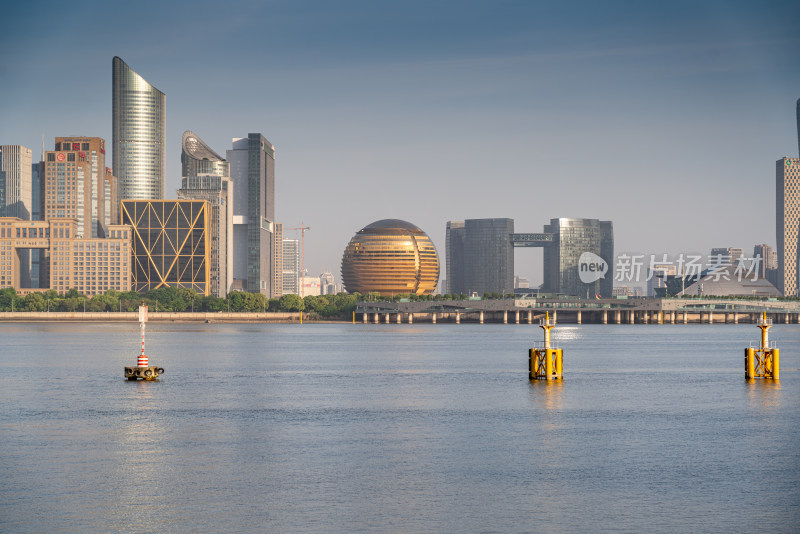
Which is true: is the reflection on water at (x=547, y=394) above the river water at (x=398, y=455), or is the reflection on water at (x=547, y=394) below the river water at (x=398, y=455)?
below

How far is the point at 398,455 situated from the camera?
164 ft

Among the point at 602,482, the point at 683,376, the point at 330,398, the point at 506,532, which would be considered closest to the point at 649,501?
the point at 602,482

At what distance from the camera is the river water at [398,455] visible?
36.7 metres

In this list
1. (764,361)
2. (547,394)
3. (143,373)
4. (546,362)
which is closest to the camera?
(547,394)

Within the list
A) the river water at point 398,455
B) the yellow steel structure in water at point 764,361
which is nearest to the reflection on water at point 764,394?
the river water at point 398,455

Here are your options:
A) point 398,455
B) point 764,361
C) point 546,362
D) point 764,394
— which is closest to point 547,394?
point 546,362

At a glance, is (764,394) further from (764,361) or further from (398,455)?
(398,455)

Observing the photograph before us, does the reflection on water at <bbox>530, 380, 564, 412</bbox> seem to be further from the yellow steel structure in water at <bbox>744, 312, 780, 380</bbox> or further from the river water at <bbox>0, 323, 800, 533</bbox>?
the yellow steel structure in water at <bbox>744, 312, 780, 380</bbox>

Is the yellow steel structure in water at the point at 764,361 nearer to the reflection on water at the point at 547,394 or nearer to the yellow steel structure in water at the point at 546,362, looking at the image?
the yellow steel structure in water at the point at 546,362

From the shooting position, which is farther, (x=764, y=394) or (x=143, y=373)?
(x=143, y=373)

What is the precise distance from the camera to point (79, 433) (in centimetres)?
5759

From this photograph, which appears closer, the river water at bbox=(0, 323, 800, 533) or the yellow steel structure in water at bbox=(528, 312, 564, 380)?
the river water at bbox=(0, 323, 800, 533)

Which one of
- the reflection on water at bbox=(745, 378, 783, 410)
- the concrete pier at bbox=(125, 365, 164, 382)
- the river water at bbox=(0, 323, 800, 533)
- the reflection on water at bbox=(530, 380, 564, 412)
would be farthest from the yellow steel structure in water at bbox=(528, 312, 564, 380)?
the concrete pier at bbox=(125, 365, 164, 382)

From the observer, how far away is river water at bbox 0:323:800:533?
3669cm
